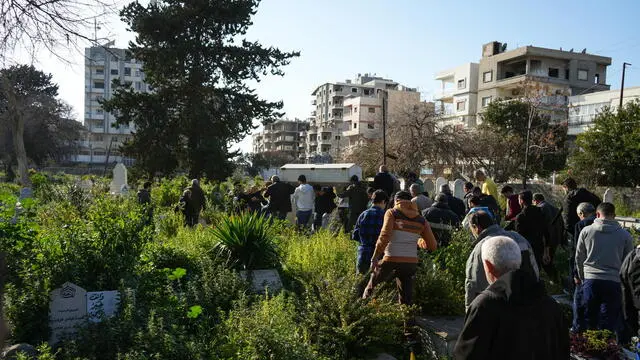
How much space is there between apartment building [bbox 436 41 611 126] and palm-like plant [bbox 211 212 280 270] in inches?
2005

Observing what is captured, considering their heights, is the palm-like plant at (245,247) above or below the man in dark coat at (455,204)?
below

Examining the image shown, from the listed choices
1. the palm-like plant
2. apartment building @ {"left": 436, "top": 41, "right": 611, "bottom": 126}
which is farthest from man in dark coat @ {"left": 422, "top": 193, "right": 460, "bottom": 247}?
apartment building @ {"left": 436, "top": 41, "right": 611, "bottom": 126}

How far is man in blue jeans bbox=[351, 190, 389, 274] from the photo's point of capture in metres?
7.24

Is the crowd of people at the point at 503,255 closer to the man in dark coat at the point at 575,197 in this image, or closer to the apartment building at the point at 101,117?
the man in dark coat at the point at 575,197

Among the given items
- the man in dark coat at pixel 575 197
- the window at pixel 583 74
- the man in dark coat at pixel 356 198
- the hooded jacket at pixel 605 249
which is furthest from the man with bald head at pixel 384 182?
the window at pixel 583 74

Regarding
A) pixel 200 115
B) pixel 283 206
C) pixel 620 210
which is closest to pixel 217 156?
pixel 200 115

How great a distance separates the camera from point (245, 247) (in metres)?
7.84

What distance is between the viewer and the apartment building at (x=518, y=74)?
2334 inches

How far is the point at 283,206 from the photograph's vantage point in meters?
13.8

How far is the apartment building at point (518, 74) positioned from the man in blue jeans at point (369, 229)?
51.0 metres

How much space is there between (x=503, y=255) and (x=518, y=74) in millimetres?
64000

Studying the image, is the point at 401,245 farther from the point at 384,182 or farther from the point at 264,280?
the point at 384,182

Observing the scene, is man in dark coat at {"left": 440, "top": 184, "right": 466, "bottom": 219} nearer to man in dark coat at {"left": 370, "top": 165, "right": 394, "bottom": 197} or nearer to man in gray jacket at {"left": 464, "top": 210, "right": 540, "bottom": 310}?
man in dark coat at {"left": 370, "top": 165, "right": 394, "bottom": 197}

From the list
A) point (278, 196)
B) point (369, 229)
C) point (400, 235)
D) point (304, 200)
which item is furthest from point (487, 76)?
point (400, 235)
